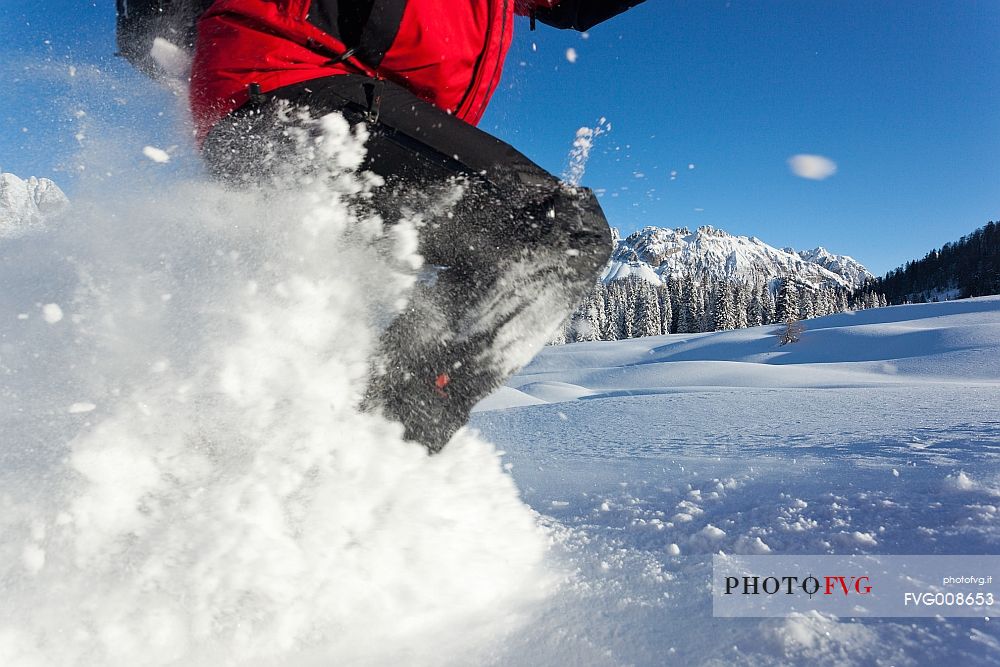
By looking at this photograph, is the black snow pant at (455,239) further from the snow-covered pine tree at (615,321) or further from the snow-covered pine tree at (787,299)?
the snow-covered pine tree at (615,321)

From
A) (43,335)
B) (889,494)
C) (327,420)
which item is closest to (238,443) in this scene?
(327,420)

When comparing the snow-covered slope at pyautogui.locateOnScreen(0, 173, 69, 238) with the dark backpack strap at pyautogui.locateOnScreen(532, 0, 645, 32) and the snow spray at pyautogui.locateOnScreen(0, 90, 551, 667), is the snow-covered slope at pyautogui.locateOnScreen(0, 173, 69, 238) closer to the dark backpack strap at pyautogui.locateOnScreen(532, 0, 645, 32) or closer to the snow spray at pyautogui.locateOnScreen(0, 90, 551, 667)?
the snow spray at pyautogui.locateOnScreen(0, 90, 551, 667)

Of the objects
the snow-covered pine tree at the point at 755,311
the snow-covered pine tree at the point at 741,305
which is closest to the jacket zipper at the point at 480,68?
the snow-covered pine tree at the point at 741,305

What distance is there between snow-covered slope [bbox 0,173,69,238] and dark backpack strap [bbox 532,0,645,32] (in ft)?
7.65

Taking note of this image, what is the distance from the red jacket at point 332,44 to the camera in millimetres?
1488

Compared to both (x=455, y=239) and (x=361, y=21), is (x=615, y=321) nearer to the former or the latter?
(x=455, y=239)

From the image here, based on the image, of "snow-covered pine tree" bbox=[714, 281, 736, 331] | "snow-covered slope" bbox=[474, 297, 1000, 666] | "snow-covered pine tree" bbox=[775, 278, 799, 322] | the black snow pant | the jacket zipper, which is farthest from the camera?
"snow-covered pine tree" bbox=[714, 281, 736, 331]

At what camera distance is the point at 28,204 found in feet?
8.67

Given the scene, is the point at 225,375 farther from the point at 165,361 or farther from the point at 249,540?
the point at 249,540

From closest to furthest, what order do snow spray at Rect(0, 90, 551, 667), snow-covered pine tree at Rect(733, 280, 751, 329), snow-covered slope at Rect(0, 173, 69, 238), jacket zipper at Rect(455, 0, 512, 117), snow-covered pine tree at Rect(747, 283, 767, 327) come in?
snow spray at Rect(0, 90, 551, 667) < jacket zipper at Rect(455, 0, 512, 117) < snow-covered slope at Rect(0, 173, 69, 238) < snow-covered pine tree at Rect(733, 280, 751, 329) < snow-covered pine tree at Rect(747, 283, 767, 327)

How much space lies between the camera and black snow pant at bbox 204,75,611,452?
5.27 feet

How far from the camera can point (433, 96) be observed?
5.87 feet

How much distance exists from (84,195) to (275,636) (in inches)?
85.9

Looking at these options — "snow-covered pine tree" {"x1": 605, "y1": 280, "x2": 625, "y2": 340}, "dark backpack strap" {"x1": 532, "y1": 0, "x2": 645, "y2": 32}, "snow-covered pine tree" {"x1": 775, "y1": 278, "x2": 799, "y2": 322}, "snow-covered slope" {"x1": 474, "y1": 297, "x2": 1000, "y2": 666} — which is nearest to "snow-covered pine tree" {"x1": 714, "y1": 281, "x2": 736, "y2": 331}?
"snow-covered pine tree" {"x1": 775, "y1": 278, "x2": 799, "y2": 322}
